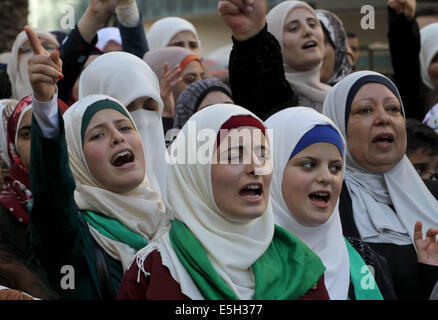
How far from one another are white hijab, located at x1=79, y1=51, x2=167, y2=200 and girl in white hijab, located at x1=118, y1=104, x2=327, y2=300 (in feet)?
3.72

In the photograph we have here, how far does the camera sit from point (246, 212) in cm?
349

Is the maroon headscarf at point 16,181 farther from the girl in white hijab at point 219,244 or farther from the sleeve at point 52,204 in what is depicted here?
the girl in white hijab at point 219,244

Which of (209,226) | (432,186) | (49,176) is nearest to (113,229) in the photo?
(49,176)

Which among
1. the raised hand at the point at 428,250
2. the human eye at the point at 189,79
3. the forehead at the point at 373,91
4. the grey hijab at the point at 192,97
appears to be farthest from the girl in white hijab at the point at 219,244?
the human eye at the point at 189,79

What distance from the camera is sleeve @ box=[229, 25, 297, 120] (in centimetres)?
474

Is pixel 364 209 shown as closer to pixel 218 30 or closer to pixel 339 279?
pixel 339 279

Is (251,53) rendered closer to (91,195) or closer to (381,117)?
(381,117)

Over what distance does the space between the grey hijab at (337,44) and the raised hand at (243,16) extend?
61.8 inches

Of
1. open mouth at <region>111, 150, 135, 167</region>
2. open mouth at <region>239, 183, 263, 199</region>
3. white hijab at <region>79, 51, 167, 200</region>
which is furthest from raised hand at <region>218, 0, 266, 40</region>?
open mouth at <region>239, 183, 263, 199</region>

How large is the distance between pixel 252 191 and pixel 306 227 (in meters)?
0.51

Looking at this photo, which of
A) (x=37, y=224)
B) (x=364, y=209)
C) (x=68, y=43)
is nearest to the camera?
(x=37, y=224)

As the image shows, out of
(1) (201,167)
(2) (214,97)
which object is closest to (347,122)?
(2) (214,97)

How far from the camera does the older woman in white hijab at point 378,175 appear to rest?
4441mm
